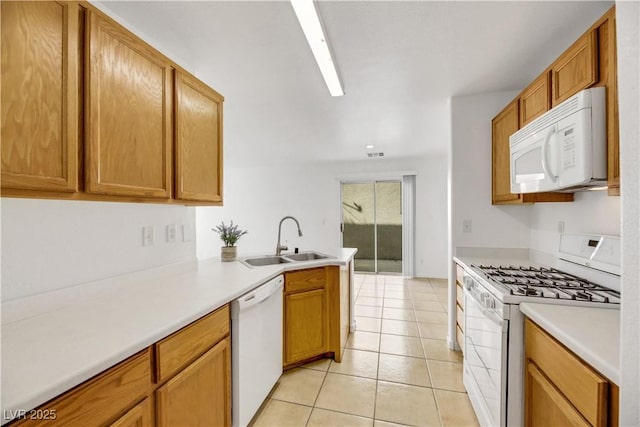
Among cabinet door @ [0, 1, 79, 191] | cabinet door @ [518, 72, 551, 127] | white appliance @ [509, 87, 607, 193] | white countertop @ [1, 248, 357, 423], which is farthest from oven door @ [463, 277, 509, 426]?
cabinet door @ [0, 1, 79, 191]

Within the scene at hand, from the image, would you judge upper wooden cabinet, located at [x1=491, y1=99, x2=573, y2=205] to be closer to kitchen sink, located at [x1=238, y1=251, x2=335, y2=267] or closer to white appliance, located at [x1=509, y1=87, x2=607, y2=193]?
white appliance, located at [x1=509, y1=87, x2=607, y2=193]

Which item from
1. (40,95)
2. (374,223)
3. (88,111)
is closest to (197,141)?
(88,111)

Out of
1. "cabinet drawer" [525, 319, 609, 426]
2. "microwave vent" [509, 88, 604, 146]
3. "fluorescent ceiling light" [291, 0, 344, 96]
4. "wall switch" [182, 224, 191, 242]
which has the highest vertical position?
"fluorescent ceiling light" [291, 0, 344, 96]

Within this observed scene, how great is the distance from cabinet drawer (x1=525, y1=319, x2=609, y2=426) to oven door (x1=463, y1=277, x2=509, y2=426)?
133 millimetres

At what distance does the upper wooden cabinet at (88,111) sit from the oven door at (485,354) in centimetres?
183

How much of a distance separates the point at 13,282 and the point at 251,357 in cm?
110

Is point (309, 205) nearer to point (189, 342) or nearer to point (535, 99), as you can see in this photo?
point (535, 99)

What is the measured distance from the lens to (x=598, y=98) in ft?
3.78

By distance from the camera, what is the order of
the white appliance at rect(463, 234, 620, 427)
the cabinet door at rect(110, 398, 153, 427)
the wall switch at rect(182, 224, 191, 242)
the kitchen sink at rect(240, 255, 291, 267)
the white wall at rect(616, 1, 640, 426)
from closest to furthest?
the white wall at rect(616, 1, 640, 426)
the cabinet door at rect(110, 398, 153, 427)
the white appliance at rect(463, 234, 620, 427)
the wall switch at rect(182, 224, 191, 242)
the kitchen sink at rect(240, 255, 291, 267)

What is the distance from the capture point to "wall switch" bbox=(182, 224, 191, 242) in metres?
1.95

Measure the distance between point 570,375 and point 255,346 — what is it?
56.6 inches

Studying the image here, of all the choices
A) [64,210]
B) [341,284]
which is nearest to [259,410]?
[341,284]

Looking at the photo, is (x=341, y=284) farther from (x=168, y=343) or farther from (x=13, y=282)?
(x=13, y=282)

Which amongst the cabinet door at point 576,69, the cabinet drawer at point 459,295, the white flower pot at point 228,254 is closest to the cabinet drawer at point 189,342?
the white flower pot at point 228,254
